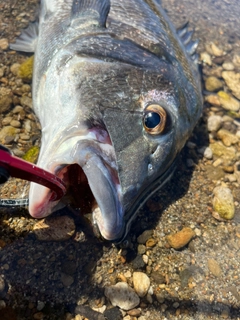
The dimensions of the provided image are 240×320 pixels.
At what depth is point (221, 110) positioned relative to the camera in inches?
182

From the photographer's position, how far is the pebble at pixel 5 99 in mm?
3526

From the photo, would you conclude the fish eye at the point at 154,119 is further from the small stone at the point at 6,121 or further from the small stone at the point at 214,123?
the small stone at the point at 214,123

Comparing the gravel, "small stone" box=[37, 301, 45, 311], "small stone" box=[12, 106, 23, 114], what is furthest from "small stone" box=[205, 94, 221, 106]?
"small stone" box=[37, 301, 45, 311]

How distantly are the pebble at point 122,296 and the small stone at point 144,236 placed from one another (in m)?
0.45

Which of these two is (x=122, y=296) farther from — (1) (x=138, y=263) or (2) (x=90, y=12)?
(2) (x=90, y=12)

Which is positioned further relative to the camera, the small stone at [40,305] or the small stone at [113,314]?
the small stone at [113,314]

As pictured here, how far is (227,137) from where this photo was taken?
165 inches

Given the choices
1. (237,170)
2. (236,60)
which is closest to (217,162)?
(237,170)

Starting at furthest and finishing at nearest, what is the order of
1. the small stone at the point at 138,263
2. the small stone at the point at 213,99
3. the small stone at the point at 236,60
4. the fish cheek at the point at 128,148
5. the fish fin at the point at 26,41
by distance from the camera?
the small stone at the point at 236,60
the small stone at the point at 213,99
the fish fin at the point at 26,41
the small stone at the point at 138,263
the fish cheek at the point at 128,148

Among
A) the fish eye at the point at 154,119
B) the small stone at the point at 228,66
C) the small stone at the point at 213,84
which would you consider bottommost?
the small stone at the point at 213,84

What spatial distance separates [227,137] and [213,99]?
771 millimetres

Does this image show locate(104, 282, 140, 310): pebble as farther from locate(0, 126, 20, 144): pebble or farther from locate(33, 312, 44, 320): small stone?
locate(0, 126, 20, 144): pebble

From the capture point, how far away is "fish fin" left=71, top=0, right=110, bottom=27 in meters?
3.11

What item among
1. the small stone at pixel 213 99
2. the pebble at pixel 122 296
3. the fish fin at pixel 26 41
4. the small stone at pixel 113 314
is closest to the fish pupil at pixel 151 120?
the pebble at pixel 122 296
